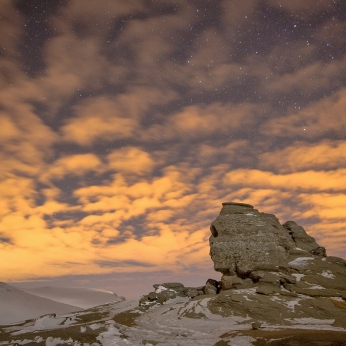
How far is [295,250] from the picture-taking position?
3584 centimetres

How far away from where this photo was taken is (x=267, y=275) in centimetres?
3216

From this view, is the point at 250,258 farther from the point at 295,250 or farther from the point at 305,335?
the point at 305,335

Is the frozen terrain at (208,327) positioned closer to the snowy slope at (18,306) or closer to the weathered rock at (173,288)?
the weathered rock at (173,288)

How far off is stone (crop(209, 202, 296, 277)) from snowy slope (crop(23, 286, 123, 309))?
89.3 meters

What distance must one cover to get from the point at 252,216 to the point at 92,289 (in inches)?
4704

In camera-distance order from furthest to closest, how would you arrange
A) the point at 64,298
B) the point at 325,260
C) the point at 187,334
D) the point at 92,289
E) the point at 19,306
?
the point at 92,289 < the point at 64,298 < the point at 19,306 < the point at 325,260 < the point at 187,334

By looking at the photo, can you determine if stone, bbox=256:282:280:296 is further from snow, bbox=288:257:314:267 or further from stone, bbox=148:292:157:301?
stone, bbox=148:292:157:301

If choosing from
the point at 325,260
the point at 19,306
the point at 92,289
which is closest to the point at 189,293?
the point at 325,260

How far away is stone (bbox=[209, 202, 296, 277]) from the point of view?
34.4 metres

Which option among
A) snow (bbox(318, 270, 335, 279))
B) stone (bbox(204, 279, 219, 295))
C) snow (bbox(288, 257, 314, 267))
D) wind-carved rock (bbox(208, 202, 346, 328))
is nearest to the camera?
wind-carved rock (bbox(208, 202, 346, 328))

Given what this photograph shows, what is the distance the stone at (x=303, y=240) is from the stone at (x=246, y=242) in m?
1.28

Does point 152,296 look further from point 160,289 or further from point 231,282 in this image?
point 231,282

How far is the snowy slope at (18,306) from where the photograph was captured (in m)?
57.7

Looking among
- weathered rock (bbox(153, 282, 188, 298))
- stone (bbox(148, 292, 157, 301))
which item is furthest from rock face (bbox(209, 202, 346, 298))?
stone (bbox(148, 292, 157, 301))
